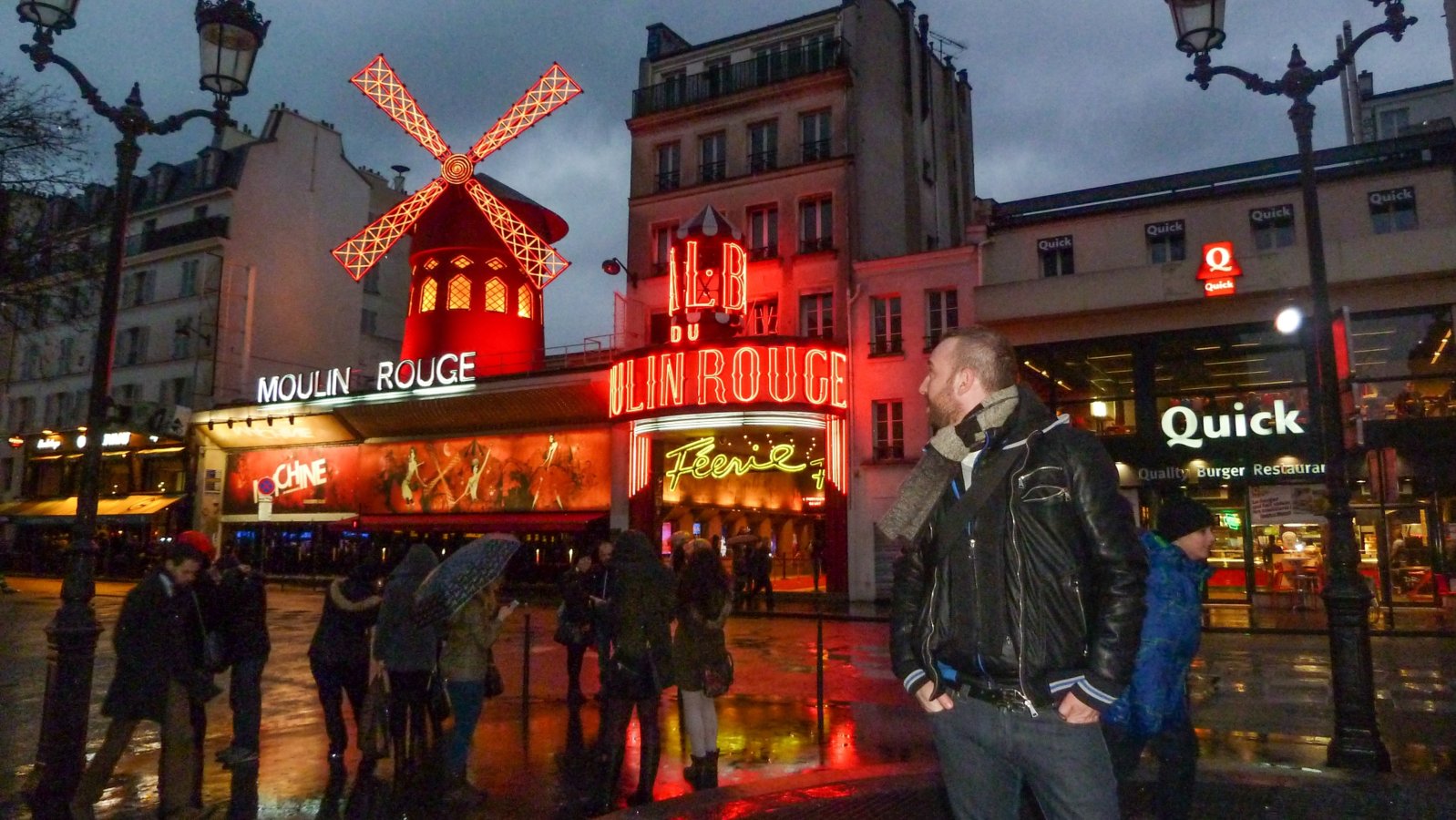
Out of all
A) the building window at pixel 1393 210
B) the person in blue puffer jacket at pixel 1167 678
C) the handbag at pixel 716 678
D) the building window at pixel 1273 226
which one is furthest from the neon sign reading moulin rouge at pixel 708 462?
the person in blue puffer jacket at pixel 1167 678

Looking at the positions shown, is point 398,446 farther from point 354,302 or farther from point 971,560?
point 971,560

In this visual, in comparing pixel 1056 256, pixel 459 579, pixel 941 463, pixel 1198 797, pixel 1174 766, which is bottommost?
pixel 1198 797

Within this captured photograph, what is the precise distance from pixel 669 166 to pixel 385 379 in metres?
9.66

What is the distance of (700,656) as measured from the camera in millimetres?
6070

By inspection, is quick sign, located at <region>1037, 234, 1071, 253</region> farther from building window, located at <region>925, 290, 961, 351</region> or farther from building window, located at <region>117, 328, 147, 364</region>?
building window, located at <region>117, 328, 147, 364</region>

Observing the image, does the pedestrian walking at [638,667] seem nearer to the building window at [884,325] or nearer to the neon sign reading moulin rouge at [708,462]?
the building window at [884,325]

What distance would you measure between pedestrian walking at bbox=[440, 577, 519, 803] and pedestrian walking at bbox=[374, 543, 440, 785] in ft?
0.39

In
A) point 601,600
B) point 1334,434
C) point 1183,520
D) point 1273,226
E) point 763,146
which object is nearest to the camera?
point 1183,520

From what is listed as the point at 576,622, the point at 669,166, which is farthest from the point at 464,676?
the point at 669,166

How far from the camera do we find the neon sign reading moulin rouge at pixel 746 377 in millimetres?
21594

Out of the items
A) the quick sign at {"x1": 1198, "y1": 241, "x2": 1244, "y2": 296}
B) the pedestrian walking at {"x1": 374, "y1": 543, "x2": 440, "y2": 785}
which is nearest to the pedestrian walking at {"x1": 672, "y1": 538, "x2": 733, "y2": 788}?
the pedestrian walking at {"x1": 374, "y1": 543, "x2": 440, "y2": 785}

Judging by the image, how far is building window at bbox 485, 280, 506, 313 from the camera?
29.3 meters

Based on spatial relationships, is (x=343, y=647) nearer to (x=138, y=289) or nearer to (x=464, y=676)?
(x=464, y=676)

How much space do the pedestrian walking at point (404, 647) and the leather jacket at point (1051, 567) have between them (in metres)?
4.16
